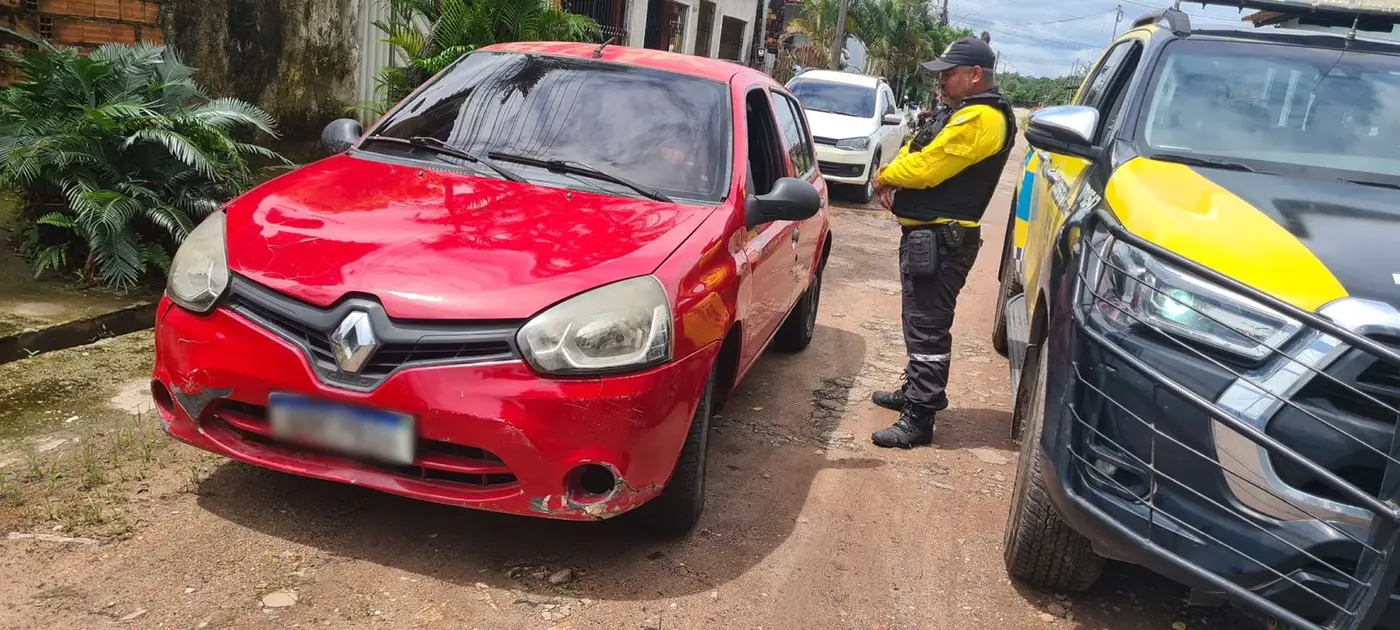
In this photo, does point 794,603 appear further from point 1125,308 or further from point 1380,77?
point 1380,77

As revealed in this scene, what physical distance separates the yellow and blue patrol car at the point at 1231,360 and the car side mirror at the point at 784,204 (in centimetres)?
87

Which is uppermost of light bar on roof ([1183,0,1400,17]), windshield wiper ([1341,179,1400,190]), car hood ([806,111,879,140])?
light bar on roof ([1183,0,1400,17])

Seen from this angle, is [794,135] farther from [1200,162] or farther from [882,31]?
[882,31]

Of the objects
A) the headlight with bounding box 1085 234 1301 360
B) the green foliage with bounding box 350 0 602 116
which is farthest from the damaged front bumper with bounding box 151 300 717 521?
the green foliage with bounding box 350 0 602 116

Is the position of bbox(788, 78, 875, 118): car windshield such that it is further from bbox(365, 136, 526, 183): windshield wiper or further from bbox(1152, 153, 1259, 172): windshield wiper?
bbox(1152, 153, 1259, 172): windshield wiper

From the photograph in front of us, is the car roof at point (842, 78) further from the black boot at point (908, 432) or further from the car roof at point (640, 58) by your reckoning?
the black boot at point (908, 432)

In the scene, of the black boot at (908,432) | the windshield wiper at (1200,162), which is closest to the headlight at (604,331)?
the windshield wiper at (1200,162)

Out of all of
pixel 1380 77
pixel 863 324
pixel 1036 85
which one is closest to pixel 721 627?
pixel 1380 77

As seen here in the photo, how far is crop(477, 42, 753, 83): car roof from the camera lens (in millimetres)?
4414

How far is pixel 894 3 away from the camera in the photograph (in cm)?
3203

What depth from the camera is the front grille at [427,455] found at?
9.70 ft

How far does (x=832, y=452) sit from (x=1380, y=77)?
2470mm

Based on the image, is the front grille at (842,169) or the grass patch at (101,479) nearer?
the grass patch at (101,479)

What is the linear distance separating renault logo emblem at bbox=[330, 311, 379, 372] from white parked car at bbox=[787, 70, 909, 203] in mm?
10199
